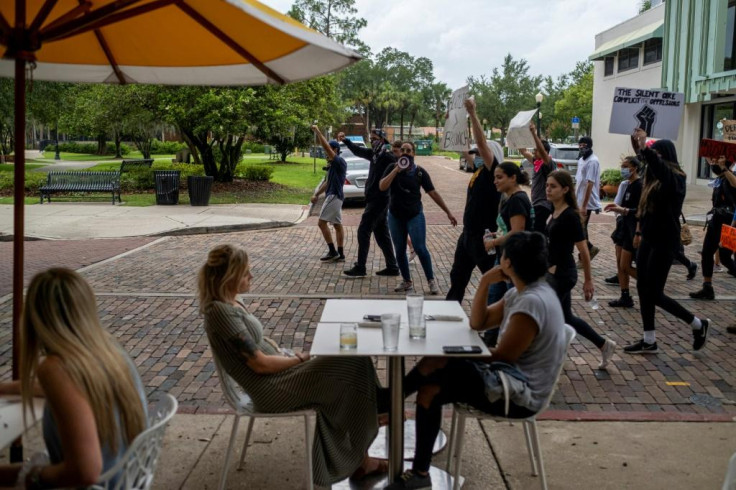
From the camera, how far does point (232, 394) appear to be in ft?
12.4

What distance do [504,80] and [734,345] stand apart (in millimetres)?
74643

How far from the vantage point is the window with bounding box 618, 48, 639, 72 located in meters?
30.9

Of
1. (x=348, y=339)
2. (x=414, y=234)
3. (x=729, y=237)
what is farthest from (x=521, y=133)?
(x=348, y=339)

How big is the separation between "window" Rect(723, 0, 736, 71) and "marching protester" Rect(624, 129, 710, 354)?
→ 1916cm

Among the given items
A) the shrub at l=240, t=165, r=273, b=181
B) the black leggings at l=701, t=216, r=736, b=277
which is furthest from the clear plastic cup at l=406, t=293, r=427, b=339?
the shrub at l=240, t=165, r=273, b=181

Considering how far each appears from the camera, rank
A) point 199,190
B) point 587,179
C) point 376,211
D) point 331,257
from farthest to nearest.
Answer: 1. point 199,190
2. point 331,257
3. point 587,179
4. point 376,211

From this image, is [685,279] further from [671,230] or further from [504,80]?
[504,80]

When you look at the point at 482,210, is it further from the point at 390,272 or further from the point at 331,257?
the point at 331,257

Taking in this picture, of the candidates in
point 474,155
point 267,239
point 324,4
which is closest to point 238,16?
point 474,155

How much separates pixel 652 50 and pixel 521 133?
23.6 m

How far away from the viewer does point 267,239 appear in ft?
44.7

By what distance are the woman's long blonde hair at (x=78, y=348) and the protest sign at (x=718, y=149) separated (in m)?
7.46

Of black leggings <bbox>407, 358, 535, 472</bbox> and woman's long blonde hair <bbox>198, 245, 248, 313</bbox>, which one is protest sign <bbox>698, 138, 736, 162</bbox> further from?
woman's long blonde hair <bbox>198, 245, 248, 313</bbox>

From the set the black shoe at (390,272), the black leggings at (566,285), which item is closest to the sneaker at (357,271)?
the black shoe at (390,272)
